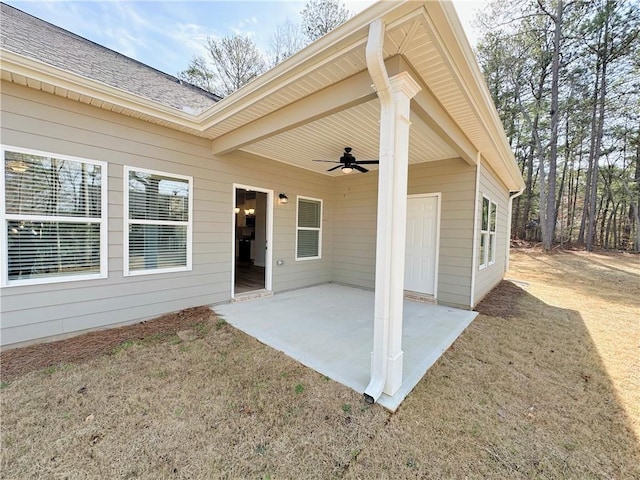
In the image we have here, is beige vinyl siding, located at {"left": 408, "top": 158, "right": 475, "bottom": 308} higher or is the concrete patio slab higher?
beige vinyl siding, located at {"left": 408, "top": 158, "right": 475, "bottom": 308}

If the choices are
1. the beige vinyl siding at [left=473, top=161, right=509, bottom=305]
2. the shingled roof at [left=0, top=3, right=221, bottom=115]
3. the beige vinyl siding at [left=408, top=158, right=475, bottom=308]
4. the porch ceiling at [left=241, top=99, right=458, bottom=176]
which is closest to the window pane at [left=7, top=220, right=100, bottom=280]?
the shingled roof at [left=0, top=3, right=221, bottom=115]

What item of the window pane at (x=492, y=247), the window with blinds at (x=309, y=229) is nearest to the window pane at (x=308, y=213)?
the window with blinds at (x=309, y=229)

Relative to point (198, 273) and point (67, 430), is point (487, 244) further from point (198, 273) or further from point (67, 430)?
point (67, 430)

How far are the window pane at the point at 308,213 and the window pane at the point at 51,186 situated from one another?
3441 mm

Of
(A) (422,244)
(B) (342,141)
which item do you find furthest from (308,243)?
(B) (342,141)

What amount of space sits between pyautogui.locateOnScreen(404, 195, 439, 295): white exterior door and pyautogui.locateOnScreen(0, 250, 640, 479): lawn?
73.4 inches

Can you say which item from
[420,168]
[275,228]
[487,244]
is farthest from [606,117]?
[275,228]

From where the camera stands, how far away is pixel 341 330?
11.4 feet

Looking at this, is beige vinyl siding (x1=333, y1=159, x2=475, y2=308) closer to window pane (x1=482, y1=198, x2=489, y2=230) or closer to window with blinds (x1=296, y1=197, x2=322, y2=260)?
window with blinds (x1=296, y1=197, x2=322, y2=260)

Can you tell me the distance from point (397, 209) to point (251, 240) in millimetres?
7876

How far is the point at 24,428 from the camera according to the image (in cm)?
175

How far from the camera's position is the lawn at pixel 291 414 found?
1564 mm

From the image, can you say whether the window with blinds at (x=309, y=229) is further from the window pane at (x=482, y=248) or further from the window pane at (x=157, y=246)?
the window pane at (x=482, y=248)

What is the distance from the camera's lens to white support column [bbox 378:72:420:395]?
2086 millimetres
